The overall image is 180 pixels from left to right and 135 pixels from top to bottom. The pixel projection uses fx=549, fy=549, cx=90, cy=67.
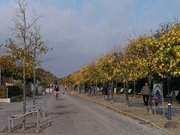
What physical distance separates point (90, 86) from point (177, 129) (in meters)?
82.2

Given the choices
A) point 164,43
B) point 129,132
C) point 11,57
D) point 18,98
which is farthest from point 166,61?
point 18,98

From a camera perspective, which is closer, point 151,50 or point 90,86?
point 151,50

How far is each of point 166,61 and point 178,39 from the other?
1.26 metres

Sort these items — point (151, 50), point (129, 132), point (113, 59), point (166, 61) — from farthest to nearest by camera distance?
point (113, 59) < point (151, 50) < point (166, 61) < point (129, 132)

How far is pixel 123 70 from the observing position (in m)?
46.9

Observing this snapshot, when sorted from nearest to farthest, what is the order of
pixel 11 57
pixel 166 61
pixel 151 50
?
pixel 166 61
pixel 11 57
pixel 151 50

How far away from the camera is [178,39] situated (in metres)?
24.4

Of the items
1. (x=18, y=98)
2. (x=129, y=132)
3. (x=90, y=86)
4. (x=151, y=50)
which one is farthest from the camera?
(x=90, y=86)

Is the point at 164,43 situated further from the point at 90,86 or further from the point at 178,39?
the point at 90,86

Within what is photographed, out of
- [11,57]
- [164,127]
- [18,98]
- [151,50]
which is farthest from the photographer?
[18,98]

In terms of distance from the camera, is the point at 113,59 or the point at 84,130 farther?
the point at 113,59

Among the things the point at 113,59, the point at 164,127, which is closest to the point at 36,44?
the point at 164,127

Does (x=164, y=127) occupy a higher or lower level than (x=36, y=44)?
lower

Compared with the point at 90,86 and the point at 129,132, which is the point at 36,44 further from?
the point at 90,86
